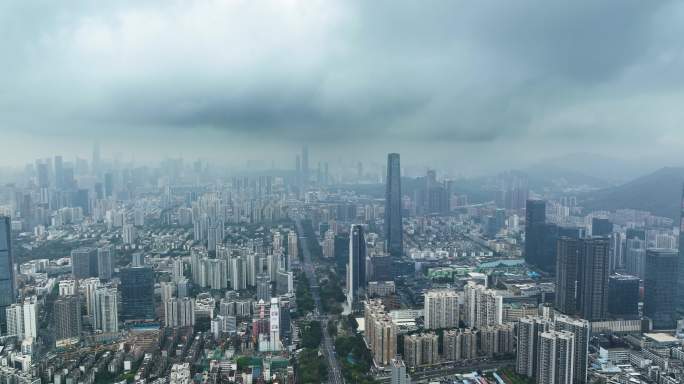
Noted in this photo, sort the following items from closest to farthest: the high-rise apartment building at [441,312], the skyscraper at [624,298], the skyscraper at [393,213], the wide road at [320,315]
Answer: the wide road at [320,315] → the high-rise apartment building at [441,312] → the skyscraper at [624,298] → the skyscraper at [393,213]

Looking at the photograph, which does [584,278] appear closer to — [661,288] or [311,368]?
[661,288]

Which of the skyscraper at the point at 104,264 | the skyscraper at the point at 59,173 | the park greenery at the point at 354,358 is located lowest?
the park greenery at the point at 354,358

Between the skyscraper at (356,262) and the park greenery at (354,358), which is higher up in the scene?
the skyscraper at (356,262)

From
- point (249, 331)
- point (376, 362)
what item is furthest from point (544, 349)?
point (249, 331)

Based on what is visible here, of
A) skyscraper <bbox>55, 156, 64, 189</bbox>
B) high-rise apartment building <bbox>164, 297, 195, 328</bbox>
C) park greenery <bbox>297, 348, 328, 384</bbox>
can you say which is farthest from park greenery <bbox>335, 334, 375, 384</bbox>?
skyscraper <bbox>55, 156, 64, 189</bbox>

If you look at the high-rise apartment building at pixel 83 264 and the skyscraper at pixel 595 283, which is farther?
the high-rise apartment building at pixel 83 264

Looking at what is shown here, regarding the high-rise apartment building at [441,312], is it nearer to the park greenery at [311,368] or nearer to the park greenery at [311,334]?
the park greenery at [311,334]

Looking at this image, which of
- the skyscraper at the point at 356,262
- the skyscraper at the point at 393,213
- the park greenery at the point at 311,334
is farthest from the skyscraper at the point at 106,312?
the skyscraper at the point at 393,213
